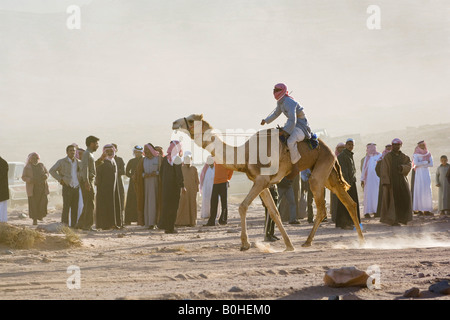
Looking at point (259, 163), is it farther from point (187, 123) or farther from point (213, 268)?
point (213, 268)

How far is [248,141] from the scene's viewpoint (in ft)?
35.0

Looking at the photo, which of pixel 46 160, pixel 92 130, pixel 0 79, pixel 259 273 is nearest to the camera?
pixel 259 273

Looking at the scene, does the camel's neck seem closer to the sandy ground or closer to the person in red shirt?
the sandy ground

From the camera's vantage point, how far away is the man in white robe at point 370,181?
1961 centimetres

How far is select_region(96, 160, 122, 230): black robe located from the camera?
16.1 meters

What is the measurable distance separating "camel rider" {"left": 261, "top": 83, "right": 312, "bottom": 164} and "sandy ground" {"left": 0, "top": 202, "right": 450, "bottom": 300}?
1685mm

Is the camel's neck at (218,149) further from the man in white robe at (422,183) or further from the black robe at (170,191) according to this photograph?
the man in white robe at (422,183)

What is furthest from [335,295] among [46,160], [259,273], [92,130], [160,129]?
[160,129]

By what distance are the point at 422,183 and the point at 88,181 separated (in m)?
10.7

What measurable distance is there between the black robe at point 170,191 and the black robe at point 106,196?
167cm

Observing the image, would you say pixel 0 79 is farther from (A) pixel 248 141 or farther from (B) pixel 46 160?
(A) pixel 248 141

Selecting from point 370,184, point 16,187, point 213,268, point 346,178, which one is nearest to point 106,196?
point 346,178
